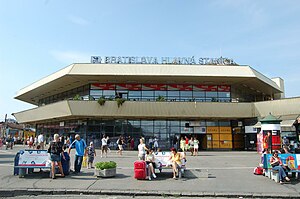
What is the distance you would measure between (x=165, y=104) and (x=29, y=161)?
20.3 m

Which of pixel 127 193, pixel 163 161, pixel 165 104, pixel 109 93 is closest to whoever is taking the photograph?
pixel 127 193

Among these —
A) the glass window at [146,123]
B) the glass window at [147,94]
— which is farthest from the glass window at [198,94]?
the glass window at [146,123]

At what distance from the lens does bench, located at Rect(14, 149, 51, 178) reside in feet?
36.5

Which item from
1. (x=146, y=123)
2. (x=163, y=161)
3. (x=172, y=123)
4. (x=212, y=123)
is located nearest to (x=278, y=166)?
(x=163, y=161)

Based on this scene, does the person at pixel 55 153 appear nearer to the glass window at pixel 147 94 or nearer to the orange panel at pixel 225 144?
the glass window at pixel 147 94

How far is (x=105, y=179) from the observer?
35.5 ft

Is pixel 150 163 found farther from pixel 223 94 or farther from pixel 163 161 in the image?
pixel 223 94

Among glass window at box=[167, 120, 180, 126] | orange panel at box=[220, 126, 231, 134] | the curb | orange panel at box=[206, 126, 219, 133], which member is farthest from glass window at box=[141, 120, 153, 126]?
the curb

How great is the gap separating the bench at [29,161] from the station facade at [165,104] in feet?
60.7

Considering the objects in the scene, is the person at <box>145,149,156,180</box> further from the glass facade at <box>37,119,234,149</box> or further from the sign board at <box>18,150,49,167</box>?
the glass facade at <box>37,119,234,149</box>

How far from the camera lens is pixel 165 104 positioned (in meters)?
30.3

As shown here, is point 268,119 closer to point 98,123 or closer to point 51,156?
point 51,156

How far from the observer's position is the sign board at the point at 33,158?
1125cm

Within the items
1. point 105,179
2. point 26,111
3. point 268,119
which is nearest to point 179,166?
point 105,179
